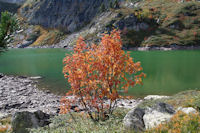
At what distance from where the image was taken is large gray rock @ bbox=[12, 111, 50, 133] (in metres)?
12.5

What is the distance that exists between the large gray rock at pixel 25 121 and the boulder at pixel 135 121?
25.1 ft

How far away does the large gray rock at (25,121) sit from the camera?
493 inches

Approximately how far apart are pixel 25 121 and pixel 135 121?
339 inches

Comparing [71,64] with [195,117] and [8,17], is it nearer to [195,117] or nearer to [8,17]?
[8,17]

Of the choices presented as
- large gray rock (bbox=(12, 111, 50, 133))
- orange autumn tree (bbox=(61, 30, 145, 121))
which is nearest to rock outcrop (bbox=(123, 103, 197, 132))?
orange autumn tree (bbox=(61, 30, 145, 121))

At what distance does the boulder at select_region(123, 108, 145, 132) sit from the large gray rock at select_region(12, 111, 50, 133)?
7.65 meters

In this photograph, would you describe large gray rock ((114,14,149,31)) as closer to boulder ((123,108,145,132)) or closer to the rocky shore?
the rocky shore

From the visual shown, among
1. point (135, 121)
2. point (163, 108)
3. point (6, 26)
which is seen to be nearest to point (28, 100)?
point (6, 26)

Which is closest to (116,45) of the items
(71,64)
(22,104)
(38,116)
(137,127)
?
(71,64)

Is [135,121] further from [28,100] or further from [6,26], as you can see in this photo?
[28,100]

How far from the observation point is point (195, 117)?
7496mm

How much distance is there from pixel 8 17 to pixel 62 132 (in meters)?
6.86

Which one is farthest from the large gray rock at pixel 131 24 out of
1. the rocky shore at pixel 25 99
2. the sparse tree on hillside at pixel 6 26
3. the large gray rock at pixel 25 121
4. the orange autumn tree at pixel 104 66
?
the sparse tree on hillside at pixel 6 26

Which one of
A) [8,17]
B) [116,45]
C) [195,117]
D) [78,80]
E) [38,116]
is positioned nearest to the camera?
[195,117]
